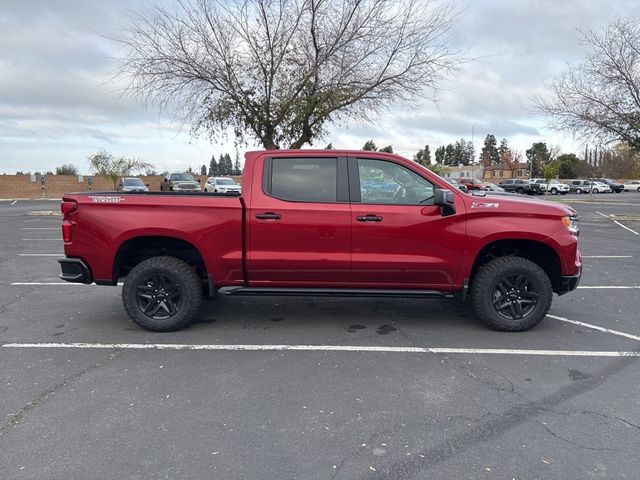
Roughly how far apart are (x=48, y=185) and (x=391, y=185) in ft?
158

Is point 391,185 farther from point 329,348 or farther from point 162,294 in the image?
point 162,294

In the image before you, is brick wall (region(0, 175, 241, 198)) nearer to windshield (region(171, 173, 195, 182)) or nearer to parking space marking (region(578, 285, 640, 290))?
windshield (region(171, 173, 195, 182))

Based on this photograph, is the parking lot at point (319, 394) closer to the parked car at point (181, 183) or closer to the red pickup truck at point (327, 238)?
the red pickup truck at point (327, 238)

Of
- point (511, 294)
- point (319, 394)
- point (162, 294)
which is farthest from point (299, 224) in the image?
point (511, 294)

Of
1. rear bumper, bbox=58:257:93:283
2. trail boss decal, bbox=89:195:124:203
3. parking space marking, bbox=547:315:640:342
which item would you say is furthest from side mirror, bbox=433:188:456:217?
rear bumper, bbox=58:257:93:283

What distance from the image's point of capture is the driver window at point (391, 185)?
5070 mm

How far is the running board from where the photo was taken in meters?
5.14

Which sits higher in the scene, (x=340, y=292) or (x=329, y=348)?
(x=340, y=292)

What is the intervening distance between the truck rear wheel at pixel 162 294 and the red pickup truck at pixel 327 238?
0.01 meters

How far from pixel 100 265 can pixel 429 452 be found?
3.86 metres

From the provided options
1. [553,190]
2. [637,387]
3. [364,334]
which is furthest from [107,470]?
[553,190]

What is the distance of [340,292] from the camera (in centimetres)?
519

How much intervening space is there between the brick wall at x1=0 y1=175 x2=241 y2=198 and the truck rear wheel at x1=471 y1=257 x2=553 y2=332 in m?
40.2

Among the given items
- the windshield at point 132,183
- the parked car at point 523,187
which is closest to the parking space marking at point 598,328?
the windshield at point 132,183
